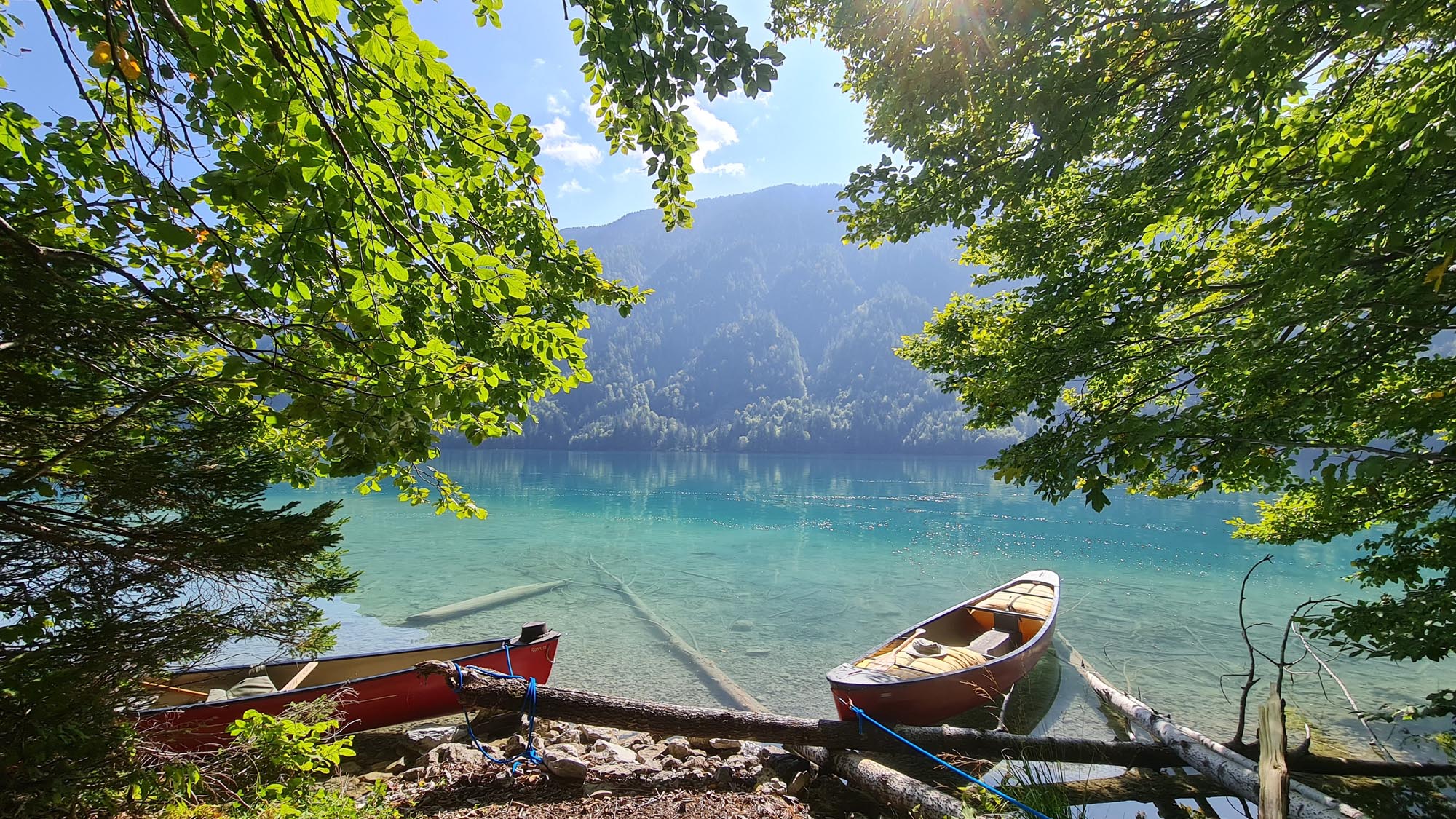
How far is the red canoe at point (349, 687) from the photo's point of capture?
6414mm

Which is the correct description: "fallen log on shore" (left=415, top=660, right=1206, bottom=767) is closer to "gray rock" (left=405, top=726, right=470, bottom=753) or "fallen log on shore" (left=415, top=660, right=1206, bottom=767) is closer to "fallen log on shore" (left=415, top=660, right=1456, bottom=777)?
"fallen log on shore" (left=415, top=660, right=1456, bottom=777)

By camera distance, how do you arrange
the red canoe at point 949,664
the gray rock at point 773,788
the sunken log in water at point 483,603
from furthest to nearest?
the sunken log in water at point 483,603 < the red canoe at point 949,664 < the gray rock at point 773,788

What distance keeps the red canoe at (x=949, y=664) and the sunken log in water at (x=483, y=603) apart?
11867mm

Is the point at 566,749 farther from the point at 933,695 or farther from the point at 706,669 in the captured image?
the point at 706,669

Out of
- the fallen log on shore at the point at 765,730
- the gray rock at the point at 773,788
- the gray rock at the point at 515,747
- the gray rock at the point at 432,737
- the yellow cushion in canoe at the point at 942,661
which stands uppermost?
the fallen log on shore at the point at 765,730

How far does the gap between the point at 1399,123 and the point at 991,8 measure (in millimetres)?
2382

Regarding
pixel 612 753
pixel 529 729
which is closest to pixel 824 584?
pixel 612 753

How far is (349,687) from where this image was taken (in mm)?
7234

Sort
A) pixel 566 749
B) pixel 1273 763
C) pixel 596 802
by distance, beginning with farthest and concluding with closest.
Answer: pixel 566 749
pixel 596 802
pixel 1273 763

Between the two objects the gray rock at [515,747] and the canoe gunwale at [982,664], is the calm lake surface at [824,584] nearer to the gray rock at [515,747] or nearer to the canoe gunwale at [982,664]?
the canoe gunwale at [982,664]

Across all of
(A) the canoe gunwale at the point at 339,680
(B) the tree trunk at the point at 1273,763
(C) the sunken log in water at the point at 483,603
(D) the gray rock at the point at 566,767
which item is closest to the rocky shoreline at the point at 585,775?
(D) the gray rock at the point at 566,767

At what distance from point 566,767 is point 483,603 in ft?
44.5

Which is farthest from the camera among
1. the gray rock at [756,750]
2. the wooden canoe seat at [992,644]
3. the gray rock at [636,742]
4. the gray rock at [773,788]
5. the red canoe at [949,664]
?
the wooden canoe seat at [992,644]

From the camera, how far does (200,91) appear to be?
2.53m
